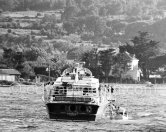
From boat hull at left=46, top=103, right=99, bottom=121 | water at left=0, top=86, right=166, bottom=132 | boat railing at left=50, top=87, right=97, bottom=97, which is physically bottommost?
water at left=0, top=86, right=166, bottom=132

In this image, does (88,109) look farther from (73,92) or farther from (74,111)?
(73,92)

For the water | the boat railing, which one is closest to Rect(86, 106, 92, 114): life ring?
the water

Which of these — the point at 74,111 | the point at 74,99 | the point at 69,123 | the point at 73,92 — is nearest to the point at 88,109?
the point at 74,111

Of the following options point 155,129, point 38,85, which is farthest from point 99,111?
point 38,85

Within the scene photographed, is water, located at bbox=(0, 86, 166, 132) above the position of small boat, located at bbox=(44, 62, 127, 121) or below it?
below

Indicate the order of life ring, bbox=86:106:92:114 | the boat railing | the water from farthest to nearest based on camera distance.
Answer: the boat railing
life ring, bbox=86:106:92:114
the water

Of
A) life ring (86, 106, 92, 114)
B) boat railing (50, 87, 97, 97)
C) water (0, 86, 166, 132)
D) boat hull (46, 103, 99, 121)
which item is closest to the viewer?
water (0, 86, 166, 132)

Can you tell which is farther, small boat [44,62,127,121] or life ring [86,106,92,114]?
life ring [86,106,92,114]

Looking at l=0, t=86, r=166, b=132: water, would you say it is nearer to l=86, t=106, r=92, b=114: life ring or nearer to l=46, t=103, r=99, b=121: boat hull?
l=46, t=103, r=99, b=121: boat hull
